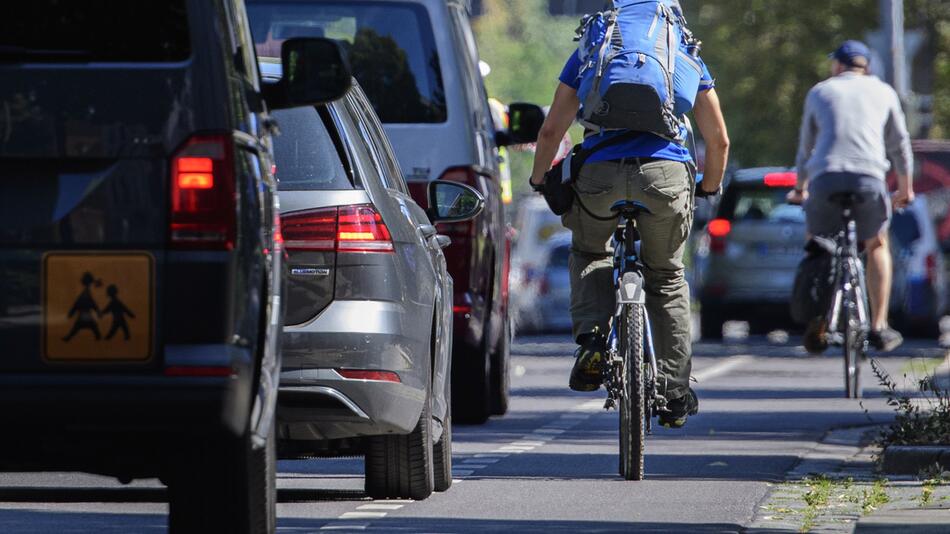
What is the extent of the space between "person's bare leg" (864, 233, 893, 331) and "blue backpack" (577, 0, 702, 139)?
522 cm

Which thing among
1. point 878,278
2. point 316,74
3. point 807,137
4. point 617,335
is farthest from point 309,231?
point 807,137

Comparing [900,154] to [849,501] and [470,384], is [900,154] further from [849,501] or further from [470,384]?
[849,501]

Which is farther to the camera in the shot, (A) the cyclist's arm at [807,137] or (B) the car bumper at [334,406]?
(A) the cyclist's arm at [807,137]

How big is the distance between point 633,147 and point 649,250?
0.42 m

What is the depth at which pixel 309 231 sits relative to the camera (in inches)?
309

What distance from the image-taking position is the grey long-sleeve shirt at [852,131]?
1430 centimetres

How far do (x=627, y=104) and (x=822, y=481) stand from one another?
163 cm

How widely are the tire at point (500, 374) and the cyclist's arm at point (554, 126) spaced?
335 centimetres

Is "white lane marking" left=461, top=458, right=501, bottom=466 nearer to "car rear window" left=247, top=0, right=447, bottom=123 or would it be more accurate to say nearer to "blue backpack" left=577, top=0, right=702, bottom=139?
"blue backpack" left=577, top=0, right=702, bottom=139

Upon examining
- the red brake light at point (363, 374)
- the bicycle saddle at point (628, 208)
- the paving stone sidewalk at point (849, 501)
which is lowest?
the paving stone sidewalk at point (849, 501)

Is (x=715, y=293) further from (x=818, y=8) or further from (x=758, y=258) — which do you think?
(x=818, y=8)

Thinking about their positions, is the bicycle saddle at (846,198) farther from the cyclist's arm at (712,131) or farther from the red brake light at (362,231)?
the red brake light at (362,231)

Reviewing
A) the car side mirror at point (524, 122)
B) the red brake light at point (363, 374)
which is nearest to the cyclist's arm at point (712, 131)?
the red brake light at point (363, 374)

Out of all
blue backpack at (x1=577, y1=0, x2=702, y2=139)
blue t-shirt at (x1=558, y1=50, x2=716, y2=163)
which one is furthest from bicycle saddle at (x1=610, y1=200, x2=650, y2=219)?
blue backpack at (x1=577, y1=0, x2=702, y2=139)
